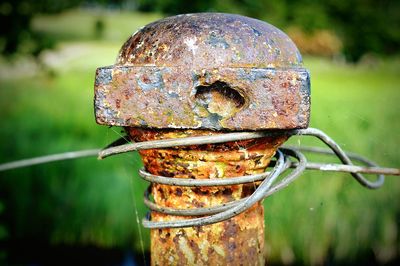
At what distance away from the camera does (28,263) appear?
330cm

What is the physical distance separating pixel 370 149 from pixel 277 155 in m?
2.75

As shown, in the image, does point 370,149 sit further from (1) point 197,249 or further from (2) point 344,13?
(2) point 344,13

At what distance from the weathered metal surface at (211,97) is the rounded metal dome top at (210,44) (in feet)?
0.11

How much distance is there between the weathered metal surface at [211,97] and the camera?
71 cm

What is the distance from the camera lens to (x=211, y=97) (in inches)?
29.0

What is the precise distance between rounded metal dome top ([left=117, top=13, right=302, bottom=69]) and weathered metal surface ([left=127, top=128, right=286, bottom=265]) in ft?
0.43

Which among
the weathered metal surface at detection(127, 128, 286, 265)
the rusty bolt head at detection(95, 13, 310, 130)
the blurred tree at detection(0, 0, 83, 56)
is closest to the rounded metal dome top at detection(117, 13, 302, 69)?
the rusty bolt head at detection(95, 13, 310, 130)

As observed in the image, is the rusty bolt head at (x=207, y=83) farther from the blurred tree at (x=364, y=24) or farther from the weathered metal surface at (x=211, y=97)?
the blurred tree at (x=364, y=24)

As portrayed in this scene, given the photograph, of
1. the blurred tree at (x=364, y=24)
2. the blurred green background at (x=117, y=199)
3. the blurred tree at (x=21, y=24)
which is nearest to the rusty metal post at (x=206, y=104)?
the blurred green background at (x=117, y=199)

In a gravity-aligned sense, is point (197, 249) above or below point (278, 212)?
above

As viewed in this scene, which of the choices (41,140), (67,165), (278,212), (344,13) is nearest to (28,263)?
(67,165)

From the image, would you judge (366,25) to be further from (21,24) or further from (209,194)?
(209,194)

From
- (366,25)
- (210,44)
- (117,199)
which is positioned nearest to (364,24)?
(366,25)

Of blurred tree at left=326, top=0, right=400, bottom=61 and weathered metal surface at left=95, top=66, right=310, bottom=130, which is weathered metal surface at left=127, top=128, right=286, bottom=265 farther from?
blurred tree at left=326, top=0, right=400, bottom=61
